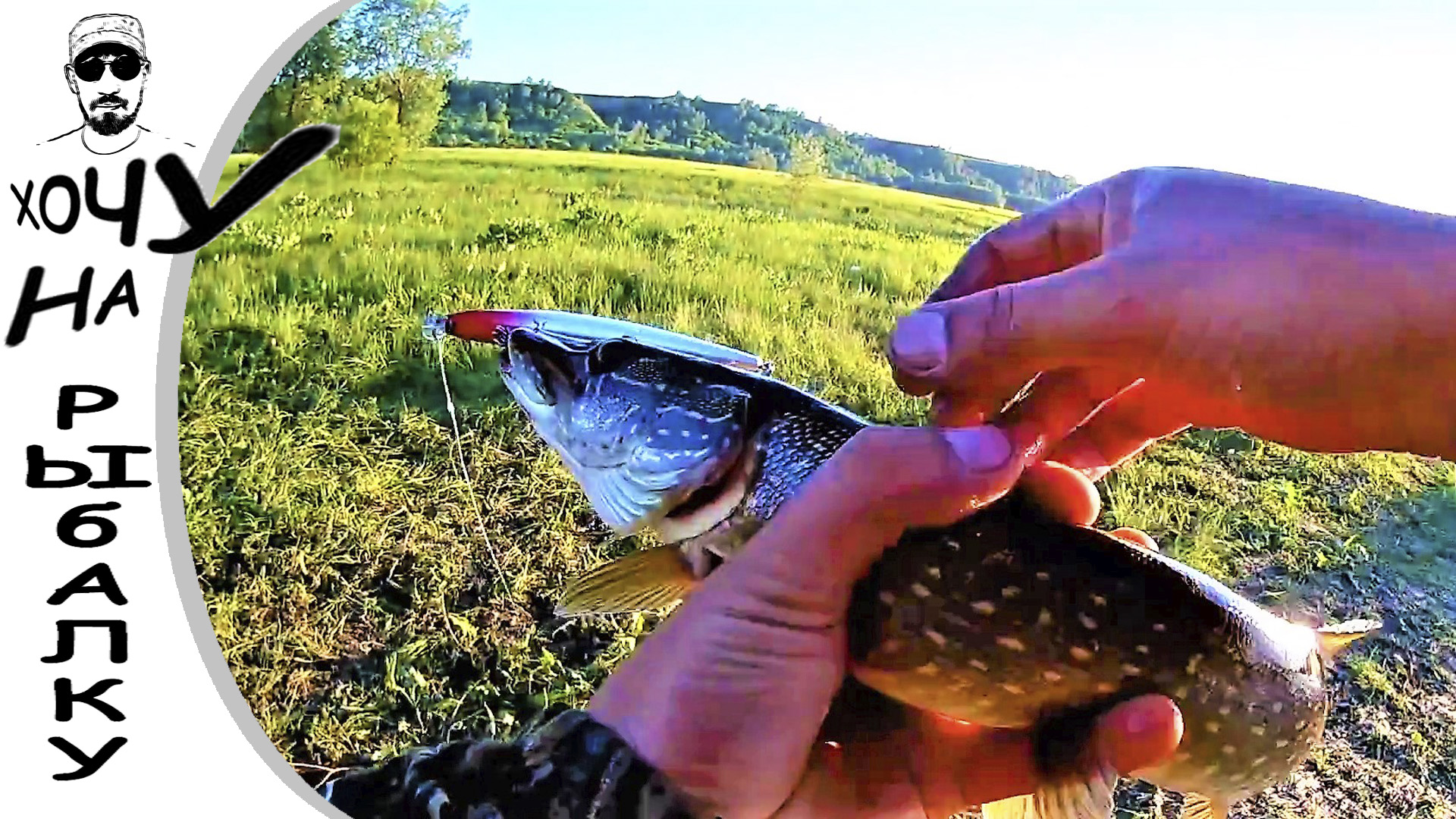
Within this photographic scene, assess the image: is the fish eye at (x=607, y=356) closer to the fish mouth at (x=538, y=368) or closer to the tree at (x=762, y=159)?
the fish mouth at (x=538, y=368)

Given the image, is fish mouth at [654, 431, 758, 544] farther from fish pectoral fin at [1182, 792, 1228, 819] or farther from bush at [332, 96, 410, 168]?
bush at [332, 96, 410, 168]

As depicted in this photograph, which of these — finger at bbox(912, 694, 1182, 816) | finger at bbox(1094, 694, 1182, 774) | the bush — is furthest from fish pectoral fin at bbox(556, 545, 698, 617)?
the bush

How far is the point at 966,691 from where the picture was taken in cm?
86

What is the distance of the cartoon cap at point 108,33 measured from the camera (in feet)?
2.66

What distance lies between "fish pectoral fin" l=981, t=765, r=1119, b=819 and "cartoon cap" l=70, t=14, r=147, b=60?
96 cm

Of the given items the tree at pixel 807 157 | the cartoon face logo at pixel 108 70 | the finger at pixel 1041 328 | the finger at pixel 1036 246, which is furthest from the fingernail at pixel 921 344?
the tree at pixel 807 157

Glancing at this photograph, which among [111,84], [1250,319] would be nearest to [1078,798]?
[1250,319]

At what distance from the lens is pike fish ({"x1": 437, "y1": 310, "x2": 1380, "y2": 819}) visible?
0.83 metres

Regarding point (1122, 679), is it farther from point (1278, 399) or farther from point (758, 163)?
point (758, 163)

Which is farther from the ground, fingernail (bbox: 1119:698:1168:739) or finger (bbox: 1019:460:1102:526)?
finger (bbox: 1019:460:1102:526)

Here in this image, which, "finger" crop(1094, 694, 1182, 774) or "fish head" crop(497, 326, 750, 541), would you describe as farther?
"fish head" crop(497, 326, 750, 541)

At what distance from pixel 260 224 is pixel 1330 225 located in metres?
1.29

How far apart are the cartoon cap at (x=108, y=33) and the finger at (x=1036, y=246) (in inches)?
26.7

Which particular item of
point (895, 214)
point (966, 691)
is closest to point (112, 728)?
point (966, 691)
